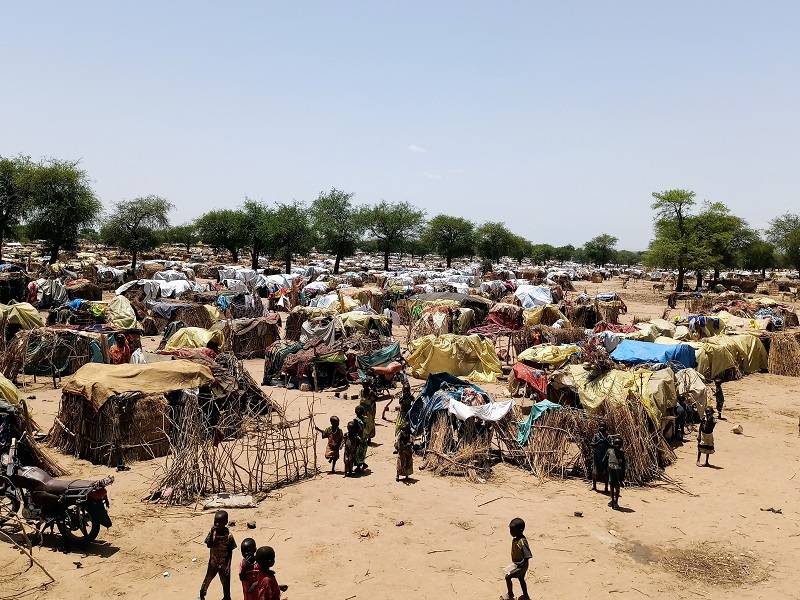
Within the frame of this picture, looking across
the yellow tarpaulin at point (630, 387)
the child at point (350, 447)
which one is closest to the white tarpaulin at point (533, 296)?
the yellow tarpaulin at point (630, 387)

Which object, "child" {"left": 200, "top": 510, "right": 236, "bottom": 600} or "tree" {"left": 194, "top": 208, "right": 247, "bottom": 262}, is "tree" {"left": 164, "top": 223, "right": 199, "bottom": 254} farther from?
"child" {"left": 200, "top": 510, "right": 236, "bottom": 600}

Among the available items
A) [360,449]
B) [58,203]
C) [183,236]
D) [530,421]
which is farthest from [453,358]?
[183,236]

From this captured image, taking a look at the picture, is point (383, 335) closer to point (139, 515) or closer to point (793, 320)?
point (139, 515)

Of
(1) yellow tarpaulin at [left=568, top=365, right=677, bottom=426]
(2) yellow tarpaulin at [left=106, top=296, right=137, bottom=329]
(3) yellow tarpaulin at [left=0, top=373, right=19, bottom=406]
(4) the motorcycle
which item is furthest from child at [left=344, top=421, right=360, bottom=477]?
(2) yellow tarpaulin at [left=106, top=296, right=137, bottom=329]

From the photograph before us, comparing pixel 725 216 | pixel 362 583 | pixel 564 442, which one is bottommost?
pixel 362 583

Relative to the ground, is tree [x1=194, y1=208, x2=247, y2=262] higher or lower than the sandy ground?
higher

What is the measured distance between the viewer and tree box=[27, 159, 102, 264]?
44.6m

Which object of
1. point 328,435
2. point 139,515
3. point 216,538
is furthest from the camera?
point 328,435

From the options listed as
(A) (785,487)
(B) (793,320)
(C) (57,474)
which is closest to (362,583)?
(C) (57,474)

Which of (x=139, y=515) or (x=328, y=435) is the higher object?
(x=328, y=435)

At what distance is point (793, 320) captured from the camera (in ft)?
98.4

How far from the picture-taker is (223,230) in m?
70.0

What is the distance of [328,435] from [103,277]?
3862 centimetres

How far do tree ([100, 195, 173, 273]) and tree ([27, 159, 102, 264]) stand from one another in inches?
212
